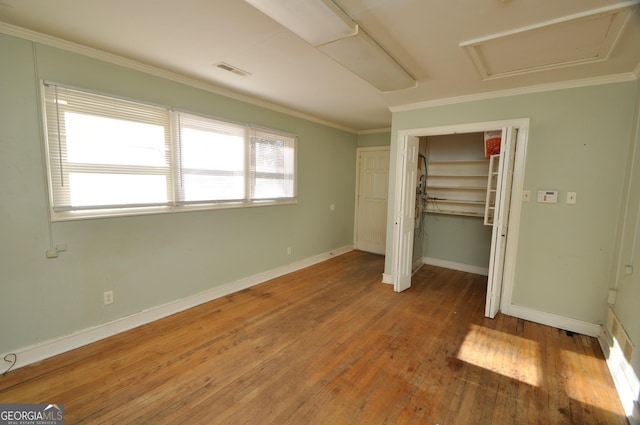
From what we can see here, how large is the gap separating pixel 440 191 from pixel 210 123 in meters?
3.95

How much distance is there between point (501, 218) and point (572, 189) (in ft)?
2.39

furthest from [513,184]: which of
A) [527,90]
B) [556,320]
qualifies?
[556,320]

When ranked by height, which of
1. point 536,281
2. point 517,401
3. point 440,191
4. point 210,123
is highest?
point 210,123

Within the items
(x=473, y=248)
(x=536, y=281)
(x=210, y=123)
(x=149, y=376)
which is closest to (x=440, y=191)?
(x=473, y=248)

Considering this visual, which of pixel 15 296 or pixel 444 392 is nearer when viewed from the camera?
pixel 444 392

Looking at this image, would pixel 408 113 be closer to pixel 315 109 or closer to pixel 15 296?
pixel 315 109

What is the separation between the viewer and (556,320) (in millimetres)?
2969

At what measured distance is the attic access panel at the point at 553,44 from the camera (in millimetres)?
1749

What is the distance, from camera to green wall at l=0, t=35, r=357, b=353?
2090 millimetres

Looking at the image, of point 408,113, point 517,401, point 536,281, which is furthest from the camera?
point 408,113

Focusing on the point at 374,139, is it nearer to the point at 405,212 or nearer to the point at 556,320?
the point at 405,212

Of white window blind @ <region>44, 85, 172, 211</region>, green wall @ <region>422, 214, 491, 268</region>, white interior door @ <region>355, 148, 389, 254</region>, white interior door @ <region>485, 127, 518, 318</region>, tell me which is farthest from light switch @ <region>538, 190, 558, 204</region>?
white window blind @ <region>44, 85, 172, 211</region>

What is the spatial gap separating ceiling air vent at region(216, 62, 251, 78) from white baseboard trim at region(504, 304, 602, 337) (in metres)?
4.01

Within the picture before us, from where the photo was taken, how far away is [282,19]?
1.69m
